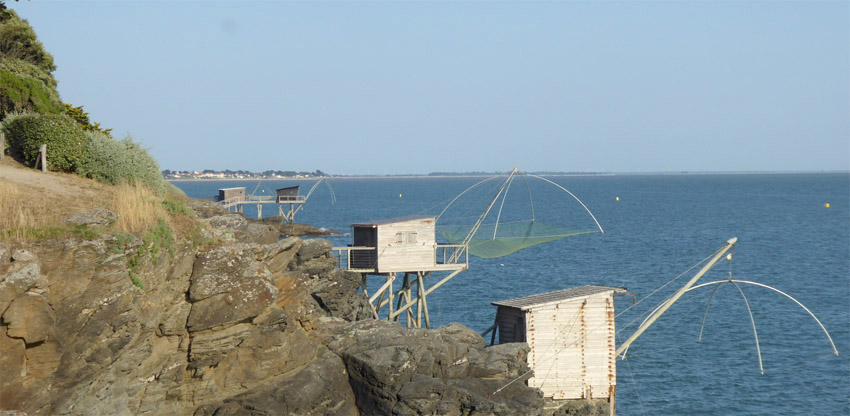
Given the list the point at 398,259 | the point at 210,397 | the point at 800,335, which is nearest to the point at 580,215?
the point at 800,335

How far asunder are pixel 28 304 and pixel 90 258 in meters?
2.05

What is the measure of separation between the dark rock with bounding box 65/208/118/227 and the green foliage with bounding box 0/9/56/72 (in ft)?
83.9

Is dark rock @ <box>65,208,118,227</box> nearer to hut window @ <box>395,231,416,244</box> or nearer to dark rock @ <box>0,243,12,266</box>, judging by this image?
dark rock @ <box>0,243,12,266</box>

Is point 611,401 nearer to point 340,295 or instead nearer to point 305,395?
point 305,395

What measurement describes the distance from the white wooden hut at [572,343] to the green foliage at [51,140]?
15863 millimetres

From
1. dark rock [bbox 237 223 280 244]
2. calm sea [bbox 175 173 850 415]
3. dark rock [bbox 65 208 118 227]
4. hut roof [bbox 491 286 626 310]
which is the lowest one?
calm sea [bbox 175 173 850 415]

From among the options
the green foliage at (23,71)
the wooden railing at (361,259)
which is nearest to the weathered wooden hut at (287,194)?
the green foliage at (23,71)

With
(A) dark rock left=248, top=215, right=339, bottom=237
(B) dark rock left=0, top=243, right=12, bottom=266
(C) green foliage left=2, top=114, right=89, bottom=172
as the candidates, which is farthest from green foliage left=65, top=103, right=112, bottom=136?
(A) dark rock left=248, top=215, right=339, bottom=237

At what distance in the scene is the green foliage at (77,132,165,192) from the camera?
78.9ft

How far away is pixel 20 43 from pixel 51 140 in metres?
20.7

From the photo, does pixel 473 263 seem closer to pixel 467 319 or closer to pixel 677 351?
pixel 467 319

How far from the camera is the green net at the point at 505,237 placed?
34469mm

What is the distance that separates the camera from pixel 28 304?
15.5 meters

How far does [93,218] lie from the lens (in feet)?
60.2
